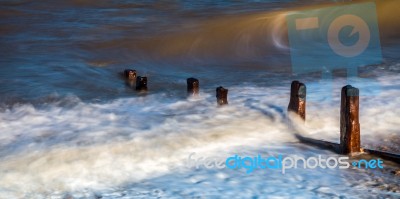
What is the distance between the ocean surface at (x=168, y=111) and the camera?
15.7 feet

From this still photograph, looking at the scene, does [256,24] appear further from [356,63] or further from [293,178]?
[293,178]

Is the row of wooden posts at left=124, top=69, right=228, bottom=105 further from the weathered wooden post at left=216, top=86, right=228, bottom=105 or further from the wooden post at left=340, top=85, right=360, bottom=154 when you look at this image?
the wooden post at left=340, top=85, right=360, bottom=154

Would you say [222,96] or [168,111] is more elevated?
[222,96]

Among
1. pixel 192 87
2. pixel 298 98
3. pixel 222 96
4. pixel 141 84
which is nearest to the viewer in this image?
pixel 298 98

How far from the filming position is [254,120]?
21.5ft

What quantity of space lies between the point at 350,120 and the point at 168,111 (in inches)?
102

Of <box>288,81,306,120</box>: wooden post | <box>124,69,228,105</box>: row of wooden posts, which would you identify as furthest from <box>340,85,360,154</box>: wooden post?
<box>124,69,228,105</box>: row of wooden posts

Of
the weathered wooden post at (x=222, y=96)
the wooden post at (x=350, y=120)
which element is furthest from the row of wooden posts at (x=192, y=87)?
the wooden post at (x=350, y=120)

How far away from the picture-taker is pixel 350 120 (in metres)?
5.07

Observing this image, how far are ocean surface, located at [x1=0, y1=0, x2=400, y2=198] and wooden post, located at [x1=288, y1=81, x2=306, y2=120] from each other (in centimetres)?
19

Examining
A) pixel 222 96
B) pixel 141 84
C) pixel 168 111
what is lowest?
pixel 168 111

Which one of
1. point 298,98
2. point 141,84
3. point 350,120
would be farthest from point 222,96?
point 350,120

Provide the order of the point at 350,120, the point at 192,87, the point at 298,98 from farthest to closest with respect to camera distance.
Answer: the point at 192,87
the point at 298,98
the point at 350,120

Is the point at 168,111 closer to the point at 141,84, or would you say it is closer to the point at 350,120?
the point at 141,84
